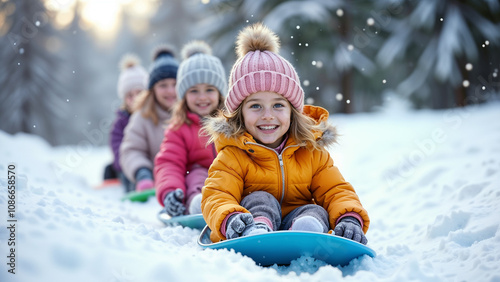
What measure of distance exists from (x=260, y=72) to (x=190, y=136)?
4.63 ft

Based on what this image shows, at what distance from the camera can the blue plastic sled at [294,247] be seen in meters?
2.06

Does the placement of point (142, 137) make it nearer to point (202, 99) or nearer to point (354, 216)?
point (202, 99)

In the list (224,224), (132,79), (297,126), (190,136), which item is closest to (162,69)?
(132,79)

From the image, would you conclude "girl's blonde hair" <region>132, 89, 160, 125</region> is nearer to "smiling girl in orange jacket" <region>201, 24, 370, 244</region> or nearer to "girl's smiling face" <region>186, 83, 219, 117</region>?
"girl's smiling face" <region>186, 83, 219, 117</region>

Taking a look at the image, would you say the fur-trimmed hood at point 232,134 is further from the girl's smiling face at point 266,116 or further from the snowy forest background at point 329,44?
the snowy forest background at point 329,44

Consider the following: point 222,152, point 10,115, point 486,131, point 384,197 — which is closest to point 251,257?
point 222,152

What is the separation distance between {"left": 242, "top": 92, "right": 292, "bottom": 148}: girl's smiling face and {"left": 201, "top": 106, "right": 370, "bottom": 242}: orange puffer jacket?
0.07m

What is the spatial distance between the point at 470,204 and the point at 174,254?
2.23m

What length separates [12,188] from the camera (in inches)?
93.8

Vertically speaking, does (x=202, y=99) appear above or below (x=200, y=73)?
below

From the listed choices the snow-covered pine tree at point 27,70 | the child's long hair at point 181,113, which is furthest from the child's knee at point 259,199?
the snow-covered pine tree at point 27,70

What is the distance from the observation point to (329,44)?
43.0 feet

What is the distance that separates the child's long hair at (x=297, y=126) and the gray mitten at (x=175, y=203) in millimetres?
799

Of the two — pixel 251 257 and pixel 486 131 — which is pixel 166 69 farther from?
pixel 486 131
